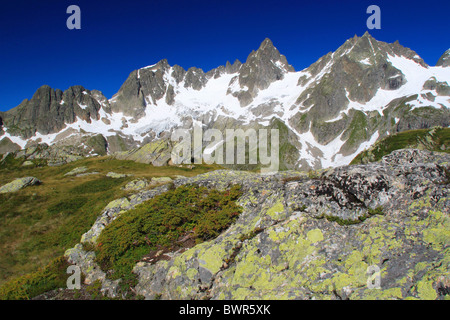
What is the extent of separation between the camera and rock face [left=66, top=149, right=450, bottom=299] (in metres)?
7.75

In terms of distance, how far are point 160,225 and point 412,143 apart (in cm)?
10556

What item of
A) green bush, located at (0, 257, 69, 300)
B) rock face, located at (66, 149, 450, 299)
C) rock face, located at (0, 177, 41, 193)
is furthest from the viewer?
rock face, located at (0, 177, 41, 193)

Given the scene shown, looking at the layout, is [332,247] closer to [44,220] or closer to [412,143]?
[44,220]

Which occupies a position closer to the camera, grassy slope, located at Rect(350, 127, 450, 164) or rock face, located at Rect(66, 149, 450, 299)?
rock face, located at Rect(66, 149, 450, 299)

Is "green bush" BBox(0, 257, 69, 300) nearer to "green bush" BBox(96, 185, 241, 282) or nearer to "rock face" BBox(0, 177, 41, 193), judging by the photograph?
"green bush" BBox(96, 185, 241, 282)

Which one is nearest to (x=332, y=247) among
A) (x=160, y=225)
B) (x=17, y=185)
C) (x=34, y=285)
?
(x=160, y=225)

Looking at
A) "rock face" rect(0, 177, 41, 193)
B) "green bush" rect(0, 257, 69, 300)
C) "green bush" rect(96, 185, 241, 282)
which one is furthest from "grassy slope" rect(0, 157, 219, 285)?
"green bush" rect(96, 185, 241, 282)

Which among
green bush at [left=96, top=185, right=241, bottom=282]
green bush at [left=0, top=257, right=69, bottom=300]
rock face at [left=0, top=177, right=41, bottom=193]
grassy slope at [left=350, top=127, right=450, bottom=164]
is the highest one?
grassy slope at [left=350, top=127, right=450, bottom=164]

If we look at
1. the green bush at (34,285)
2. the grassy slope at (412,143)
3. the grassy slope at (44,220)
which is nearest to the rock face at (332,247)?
the green bush at (34,285)

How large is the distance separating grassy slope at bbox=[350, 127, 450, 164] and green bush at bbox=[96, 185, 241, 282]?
8289 cm

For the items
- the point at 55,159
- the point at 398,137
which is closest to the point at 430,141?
the point at 398,137

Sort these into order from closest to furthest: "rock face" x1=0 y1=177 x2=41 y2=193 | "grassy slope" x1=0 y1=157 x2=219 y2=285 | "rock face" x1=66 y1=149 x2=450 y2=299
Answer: "rock face" x1=66 y1=149 x2=450 y2=299
"grassy slope" x1=0 y1=157 x2=219 y2=285
"rock face" x1=0 y1=177 x2=41 y2=193

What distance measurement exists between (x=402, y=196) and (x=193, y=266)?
1057cm

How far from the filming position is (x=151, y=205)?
17.3 metres
